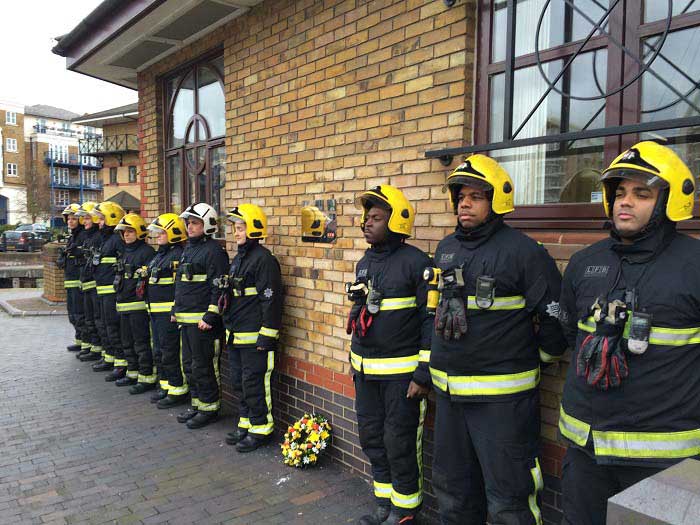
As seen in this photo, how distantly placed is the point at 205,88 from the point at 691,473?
6.64 m

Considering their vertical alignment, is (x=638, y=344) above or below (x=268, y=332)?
above

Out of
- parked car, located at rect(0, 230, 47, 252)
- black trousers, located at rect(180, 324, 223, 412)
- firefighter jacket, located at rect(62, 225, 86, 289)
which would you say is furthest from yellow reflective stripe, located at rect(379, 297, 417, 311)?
parked car, located at rect(0, 230, 47, 252)

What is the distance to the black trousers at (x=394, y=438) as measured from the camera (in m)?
3.48

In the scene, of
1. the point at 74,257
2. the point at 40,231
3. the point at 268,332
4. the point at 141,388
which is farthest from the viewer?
the point at 40,231

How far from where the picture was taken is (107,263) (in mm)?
7410

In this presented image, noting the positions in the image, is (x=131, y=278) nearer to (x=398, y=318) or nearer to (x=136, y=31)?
(x=136, y=31)

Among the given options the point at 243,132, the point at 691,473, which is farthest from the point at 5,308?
the point at 691,473

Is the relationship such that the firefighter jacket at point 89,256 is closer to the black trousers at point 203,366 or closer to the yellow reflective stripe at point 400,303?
the black trousers at point 203,366

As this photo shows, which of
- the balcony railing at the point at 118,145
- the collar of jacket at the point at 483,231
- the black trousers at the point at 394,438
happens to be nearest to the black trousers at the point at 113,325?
the black trousers at the point at 394,438

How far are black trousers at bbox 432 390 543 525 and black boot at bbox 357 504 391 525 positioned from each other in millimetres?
751

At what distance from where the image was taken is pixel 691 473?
135 centimetres

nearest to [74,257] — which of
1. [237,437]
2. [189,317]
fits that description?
[189,317]

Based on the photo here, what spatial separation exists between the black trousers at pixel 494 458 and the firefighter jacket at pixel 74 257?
23.8 ft

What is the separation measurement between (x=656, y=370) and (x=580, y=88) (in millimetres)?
1706
